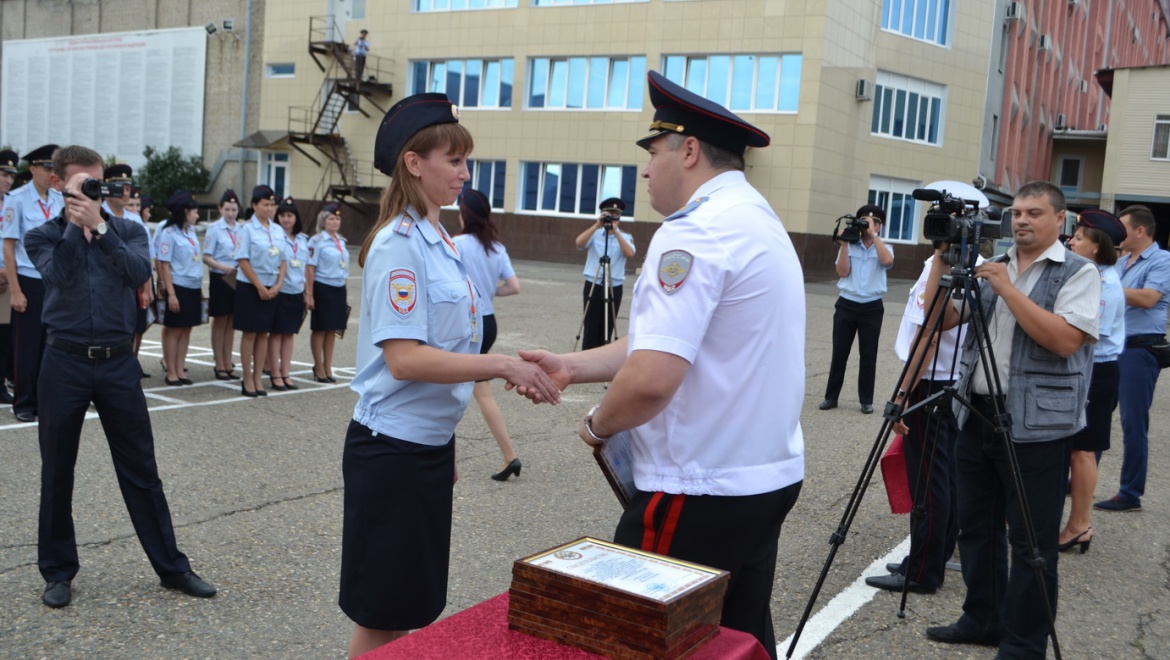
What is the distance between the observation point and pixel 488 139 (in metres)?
34.3

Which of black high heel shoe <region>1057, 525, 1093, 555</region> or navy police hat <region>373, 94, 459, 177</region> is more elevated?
navy police hat <region>373, 94, 459, 177</region>

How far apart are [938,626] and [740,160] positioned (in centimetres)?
286

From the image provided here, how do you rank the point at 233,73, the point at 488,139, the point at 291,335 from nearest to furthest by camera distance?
1. the point at 291,335
2. the point at 488,139
3. the point at 233,73

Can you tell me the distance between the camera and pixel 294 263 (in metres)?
10.3

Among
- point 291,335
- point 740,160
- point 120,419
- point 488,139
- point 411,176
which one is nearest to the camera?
point 740,160

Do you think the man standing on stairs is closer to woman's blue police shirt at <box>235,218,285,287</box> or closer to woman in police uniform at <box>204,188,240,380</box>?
woman in police uniform at <box>204,188,240,380</box>

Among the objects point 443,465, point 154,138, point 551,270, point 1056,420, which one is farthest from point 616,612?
point 154,138

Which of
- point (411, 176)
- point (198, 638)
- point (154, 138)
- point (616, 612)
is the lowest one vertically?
point (198, 638)

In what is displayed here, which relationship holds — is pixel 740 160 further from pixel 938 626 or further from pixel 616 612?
pixel 938 626

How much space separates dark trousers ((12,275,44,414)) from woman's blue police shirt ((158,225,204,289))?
6.41 feet

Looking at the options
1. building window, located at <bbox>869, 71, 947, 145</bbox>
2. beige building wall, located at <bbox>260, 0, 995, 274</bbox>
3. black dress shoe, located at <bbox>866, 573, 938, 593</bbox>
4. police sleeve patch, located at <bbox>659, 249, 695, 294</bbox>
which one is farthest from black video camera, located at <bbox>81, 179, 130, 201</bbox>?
building window, located at <bbox>869, 71, 947, 145</bbox>

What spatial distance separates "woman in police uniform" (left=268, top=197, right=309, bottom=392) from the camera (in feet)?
33.1

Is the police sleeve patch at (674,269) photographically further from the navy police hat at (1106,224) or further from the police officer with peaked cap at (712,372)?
the navy police hat at (1106,224)

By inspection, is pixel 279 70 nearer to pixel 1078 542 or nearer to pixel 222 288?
pixel 222 288
